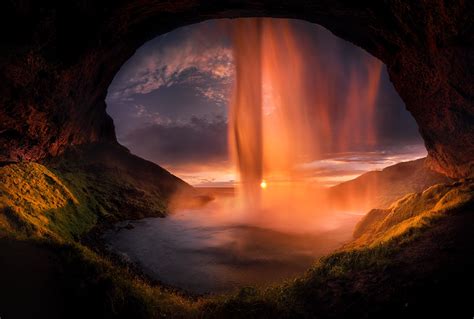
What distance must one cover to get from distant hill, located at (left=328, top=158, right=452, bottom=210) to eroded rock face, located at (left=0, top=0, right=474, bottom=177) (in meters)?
4.70

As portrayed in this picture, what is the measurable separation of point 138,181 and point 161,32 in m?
14.6

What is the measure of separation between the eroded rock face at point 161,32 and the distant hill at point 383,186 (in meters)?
4.70

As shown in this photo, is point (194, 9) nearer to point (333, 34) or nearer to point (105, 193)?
point (333, 34)

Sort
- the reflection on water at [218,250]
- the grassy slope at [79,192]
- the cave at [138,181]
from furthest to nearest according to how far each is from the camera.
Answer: the reflection on water at [218,250] → the grassy slope at [79,192] → the cave at [138,181]

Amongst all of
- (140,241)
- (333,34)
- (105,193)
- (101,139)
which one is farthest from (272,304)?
(101,139)

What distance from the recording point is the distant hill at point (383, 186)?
25.4 metres

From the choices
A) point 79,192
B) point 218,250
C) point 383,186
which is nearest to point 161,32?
point 79,192

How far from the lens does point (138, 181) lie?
2816 cm

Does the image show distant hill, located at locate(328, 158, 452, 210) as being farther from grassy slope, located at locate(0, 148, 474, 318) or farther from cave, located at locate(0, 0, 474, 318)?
grassy slope, located at locate(0, 148, 474, 318)

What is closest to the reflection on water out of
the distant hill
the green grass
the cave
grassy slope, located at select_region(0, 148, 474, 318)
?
the cave

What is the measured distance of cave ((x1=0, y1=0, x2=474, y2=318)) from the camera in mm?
6695

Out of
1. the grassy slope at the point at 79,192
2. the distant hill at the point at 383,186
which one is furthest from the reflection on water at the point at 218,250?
the distant hill at the point at 383,186

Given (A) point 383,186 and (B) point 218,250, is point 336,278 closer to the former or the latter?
(B) point 218,250

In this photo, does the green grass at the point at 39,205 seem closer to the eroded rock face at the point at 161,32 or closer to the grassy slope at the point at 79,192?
the grassy slope at the point at 79,192
